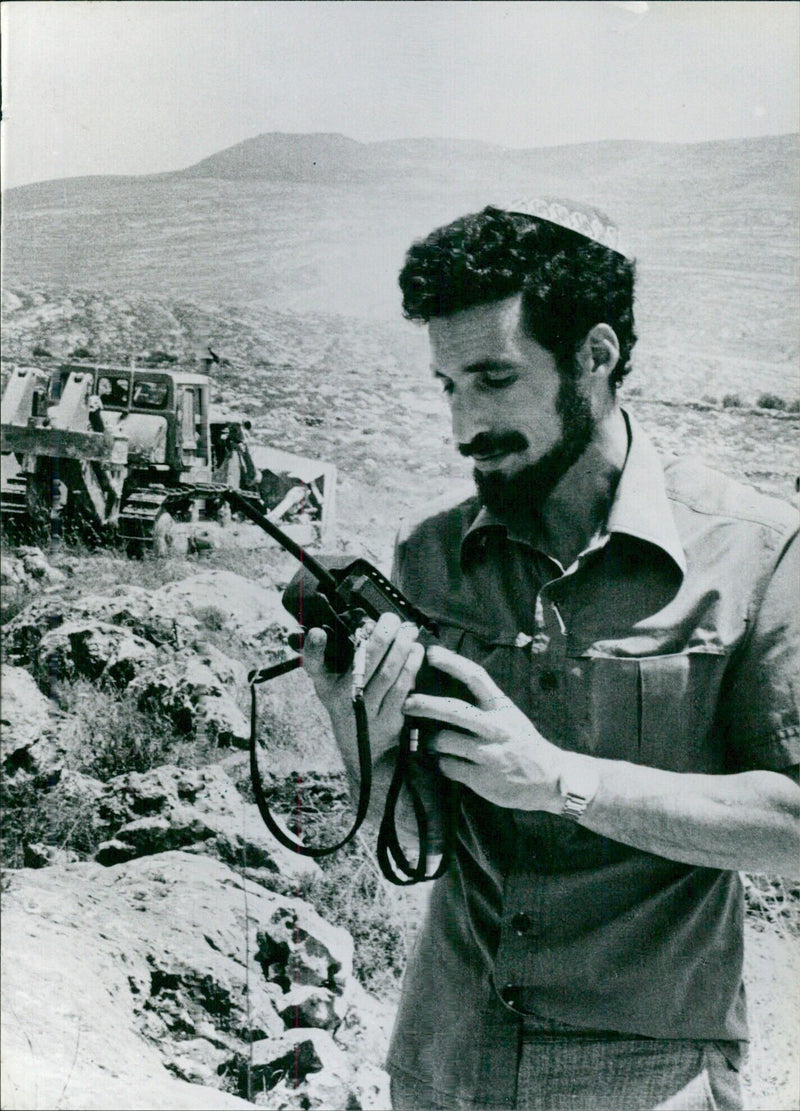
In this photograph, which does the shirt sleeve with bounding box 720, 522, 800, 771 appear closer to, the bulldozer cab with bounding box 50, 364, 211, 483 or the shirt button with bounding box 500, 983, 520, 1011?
the shirt button with bounding box 500, 983, 520, 1011

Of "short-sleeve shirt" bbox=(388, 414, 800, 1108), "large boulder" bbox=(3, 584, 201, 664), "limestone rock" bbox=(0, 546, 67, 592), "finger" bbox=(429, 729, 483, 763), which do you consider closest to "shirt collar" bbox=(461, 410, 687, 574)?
"short-sleeve shirt" bbox=(388, 414, 800, 1108)

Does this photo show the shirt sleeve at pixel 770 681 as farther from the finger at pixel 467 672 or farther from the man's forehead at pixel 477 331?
the man's forehead at pixel 477 331

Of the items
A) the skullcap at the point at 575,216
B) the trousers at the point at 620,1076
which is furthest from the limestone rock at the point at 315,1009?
the skullcap at the point at 575,216

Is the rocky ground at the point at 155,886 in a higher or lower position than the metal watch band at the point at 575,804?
lower

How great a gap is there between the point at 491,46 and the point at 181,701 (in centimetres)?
181

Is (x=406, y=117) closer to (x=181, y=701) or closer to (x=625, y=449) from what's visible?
(x=625, y=449)

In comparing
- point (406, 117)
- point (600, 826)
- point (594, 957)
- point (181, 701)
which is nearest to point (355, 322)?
point (406, 117)

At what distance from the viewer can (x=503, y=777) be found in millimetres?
2340

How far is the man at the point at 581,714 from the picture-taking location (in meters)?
2.28

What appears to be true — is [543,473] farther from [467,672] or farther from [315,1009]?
[315,1009]

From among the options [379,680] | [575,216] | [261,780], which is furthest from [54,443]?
[575,216]

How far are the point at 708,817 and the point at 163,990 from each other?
5.13 feet

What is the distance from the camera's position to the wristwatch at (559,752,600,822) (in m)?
2.28

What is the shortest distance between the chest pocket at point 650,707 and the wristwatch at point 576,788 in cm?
11
